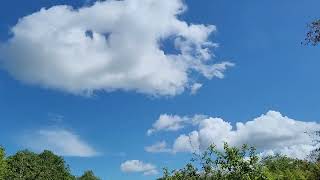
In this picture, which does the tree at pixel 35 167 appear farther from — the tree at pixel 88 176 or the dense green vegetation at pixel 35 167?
the tree at pixel 88 176

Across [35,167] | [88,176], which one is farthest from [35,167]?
[88,176]

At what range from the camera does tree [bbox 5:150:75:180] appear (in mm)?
141625

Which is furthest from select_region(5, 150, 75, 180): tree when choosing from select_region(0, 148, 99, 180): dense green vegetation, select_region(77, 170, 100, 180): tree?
select_region(77, 170, 100, 180): tree

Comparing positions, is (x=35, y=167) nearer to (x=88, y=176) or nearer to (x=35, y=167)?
(x=35, y=167)

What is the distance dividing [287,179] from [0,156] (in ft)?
200

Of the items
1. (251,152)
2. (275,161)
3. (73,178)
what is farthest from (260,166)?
(73,178)

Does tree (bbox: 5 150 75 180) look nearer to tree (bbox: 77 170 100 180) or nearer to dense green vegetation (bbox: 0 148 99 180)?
dense green vegetation (bbox: 0 148 99 180)

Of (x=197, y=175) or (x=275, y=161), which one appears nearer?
(x=197, y=175)

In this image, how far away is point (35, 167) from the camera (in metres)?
145

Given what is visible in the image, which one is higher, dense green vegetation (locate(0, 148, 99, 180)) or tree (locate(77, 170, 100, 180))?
tree (locate(77, 170, 100, 180))

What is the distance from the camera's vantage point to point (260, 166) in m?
30.2

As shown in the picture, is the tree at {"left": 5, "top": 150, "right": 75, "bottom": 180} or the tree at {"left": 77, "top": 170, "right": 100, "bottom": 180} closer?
the tree at {"left": 5, "top": 150, "right": 75, "bottom": 180}

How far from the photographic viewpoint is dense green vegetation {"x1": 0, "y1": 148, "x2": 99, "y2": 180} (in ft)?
463

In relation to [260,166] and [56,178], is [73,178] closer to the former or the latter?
[56,178]
